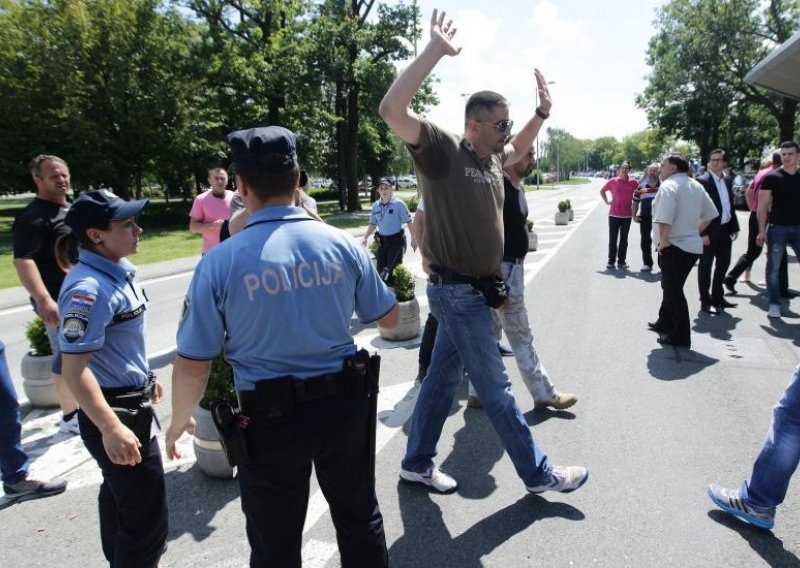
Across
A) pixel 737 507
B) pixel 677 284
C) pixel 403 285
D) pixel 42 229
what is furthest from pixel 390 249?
pixel 737 507

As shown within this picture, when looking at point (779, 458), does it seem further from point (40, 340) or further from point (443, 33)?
point (40, 340)

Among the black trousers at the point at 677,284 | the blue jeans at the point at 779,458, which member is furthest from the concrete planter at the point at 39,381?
the black trousers at the point at 677,284

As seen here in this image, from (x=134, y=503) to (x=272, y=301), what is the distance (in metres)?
1.15

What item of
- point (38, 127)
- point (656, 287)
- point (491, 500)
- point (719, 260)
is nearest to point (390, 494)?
point (491, 500)

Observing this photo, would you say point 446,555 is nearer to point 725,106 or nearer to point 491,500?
point 491,500

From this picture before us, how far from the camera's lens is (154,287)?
10625mm

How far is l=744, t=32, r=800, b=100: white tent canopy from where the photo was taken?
7282 millimetres

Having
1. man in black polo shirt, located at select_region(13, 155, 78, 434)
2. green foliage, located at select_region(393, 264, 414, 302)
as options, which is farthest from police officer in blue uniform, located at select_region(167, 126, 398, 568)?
green foliage, located at select_region(393, 264, 414, 302)

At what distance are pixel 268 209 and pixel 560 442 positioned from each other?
2.88 meters

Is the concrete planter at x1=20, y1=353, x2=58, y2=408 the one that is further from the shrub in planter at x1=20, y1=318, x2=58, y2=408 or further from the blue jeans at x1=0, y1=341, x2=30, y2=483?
the blue jeans at x1=0, y1=341, x2=30, y2=483

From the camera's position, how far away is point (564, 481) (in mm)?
3098

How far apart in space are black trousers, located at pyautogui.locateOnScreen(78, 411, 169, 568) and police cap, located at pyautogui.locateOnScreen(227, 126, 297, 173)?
1.29 metres

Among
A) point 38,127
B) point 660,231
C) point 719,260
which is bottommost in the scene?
point 719,260

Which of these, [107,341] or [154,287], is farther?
[154,287]
